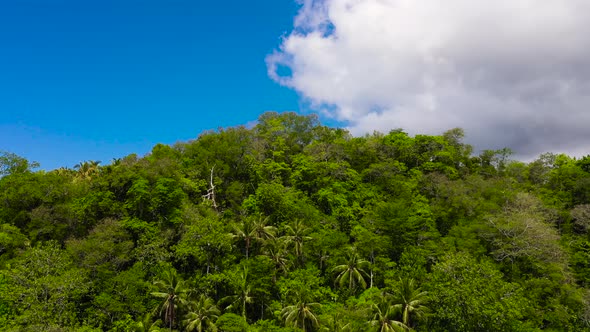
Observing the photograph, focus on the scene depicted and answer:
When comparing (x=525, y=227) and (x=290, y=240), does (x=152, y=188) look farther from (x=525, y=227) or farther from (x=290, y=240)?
(x=525, y=227)

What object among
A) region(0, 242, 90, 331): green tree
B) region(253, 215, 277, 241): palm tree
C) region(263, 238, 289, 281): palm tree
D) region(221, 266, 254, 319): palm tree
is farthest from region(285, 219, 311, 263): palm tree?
region(0, 242, 90, 331): green tree

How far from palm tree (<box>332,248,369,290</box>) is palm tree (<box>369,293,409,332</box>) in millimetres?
6038

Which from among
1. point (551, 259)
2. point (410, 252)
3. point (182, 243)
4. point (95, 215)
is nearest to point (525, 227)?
point (551, 259)

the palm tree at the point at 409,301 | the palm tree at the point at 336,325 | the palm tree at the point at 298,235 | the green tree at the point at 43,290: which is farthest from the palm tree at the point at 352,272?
the green tree at the point at 43,290

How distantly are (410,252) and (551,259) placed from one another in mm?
14366

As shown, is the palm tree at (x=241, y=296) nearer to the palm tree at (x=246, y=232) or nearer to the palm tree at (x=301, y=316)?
the palm tree at (x=246, y=232)

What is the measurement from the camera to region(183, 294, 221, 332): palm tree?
120 ft

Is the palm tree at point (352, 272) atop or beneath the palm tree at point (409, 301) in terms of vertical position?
atop

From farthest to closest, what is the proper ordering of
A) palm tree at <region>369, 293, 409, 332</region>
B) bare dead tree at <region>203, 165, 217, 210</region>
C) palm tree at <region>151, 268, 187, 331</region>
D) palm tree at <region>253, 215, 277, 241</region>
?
bare dead tree at <region>203, 165, 217, 210</region>, palm tree at <region>253, 215, 277, 241</region>, palm tree at <region>151, 268, 187, 331</region>, palm tree at <region>369, 293, 409, 332</region>

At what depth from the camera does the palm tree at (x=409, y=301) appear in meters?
34.8

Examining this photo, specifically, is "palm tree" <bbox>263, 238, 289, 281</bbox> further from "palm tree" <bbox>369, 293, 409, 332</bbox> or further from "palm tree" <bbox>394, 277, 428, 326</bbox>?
"palm tree" <bbox>394, 277, 428, 326</bbox>

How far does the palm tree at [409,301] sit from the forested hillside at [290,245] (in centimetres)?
12

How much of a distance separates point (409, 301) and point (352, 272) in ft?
28.2

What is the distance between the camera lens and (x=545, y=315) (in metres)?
35.1
